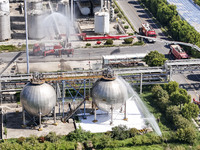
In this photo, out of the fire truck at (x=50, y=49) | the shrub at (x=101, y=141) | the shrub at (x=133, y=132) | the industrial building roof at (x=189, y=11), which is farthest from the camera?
the industrial building roof at (x=189, y=11)

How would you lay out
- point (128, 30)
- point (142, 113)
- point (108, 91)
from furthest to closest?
point (128, 30) → point (142, 113) → point (108, 91)

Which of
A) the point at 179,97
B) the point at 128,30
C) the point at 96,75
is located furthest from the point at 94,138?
the point at 128,30

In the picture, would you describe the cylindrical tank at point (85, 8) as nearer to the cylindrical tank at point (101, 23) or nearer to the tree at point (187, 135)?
the cylindrical tank at point (101, 23)

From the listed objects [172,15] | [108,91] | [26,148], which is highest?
[172,15]

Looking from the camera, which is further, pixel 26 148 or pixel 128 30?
pixel 128 30

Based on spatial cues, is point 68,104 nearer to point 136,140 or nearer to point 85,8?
point 136,140

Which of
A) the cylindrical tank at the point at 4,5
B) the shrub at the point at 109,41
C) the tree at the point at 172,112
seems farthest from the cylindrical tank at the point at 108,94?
the cylindrical tank at the point at 4,5

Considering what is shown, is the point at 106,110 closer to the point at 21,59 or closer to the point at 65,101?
the point at 65,101

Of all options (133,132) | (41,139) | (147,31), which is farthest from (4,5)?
(133,132)
